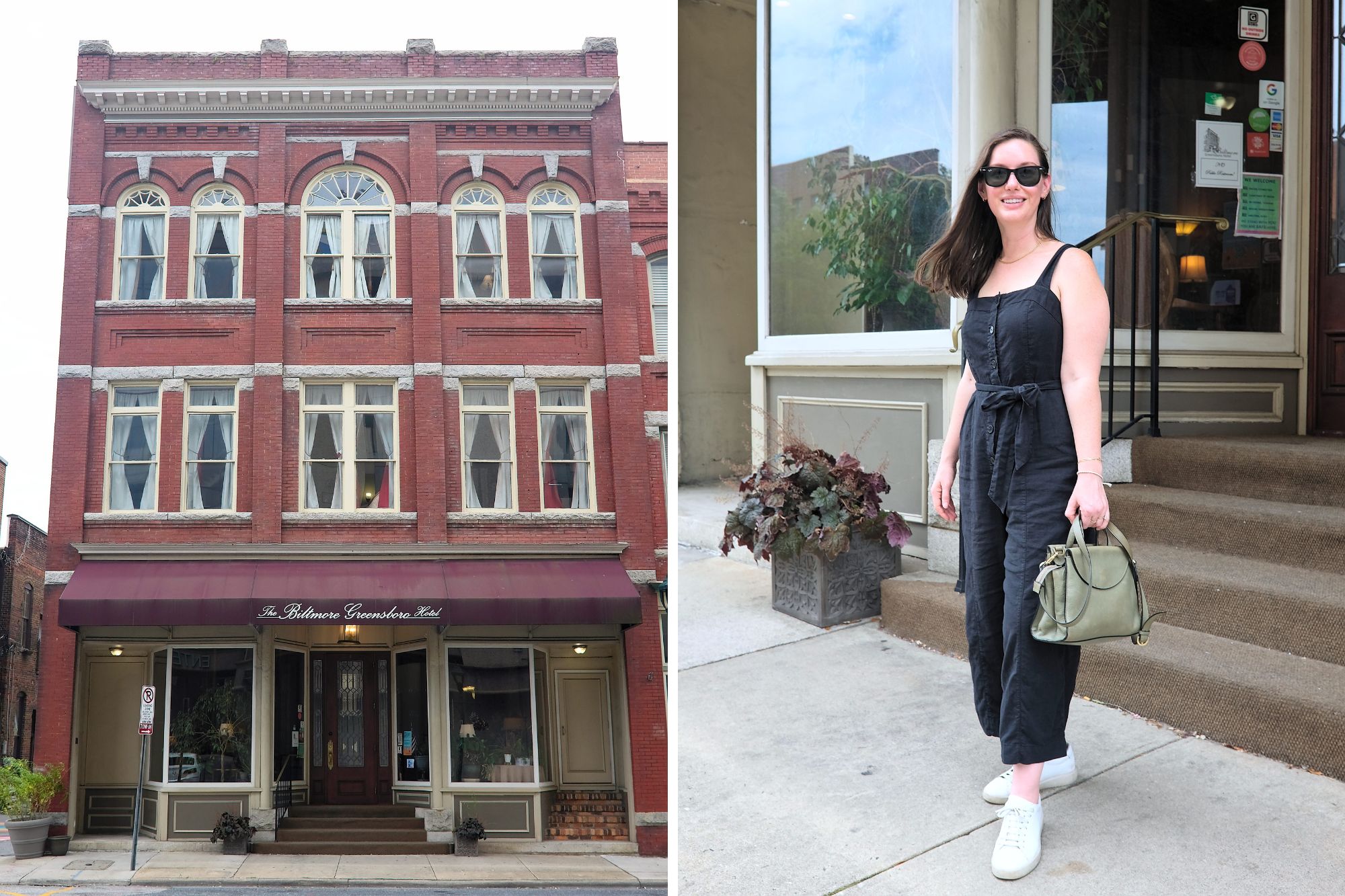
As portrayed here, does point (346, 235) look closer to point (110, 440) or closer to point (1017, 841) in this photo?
point (110, 440)

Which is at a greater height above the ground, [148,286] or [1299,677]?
[148,286]

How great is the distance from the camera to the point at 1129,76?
4.33 metres

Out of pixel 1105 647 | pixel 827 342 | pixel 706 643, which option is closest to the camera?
pixel 1105 647

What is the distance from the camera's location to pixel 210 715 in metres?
2.83

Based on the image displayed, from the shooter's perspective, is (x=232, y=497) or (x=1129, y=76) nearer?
(x=232, y=497)

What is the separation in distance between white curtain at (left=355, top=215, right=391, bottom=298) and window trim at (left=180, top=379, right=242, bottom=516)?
0.42 meters

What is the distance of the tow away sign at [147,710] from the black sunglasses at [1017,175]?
237 cm

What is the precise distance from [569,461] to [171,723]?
1.23 m

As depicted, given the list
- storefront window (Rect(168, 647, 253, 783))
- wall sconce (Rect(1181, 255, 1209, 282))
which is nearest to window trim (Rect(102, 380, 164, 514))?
storefront window (Rect(168, 647, 253, 783))

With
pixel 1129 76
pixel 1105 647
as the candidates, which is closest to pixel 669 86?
pixel 1105 647

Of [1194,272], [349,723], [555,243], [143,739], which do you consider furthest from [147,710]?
[1194,272]

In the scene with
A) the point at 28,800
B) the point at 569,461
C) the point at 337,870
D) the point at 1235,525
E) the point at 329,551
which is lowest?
the point at 337,870

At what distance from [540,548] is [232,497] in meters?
0.81

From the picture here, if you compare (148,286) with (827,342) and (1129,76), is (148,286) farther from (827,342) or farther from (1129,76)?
(1129,76)
